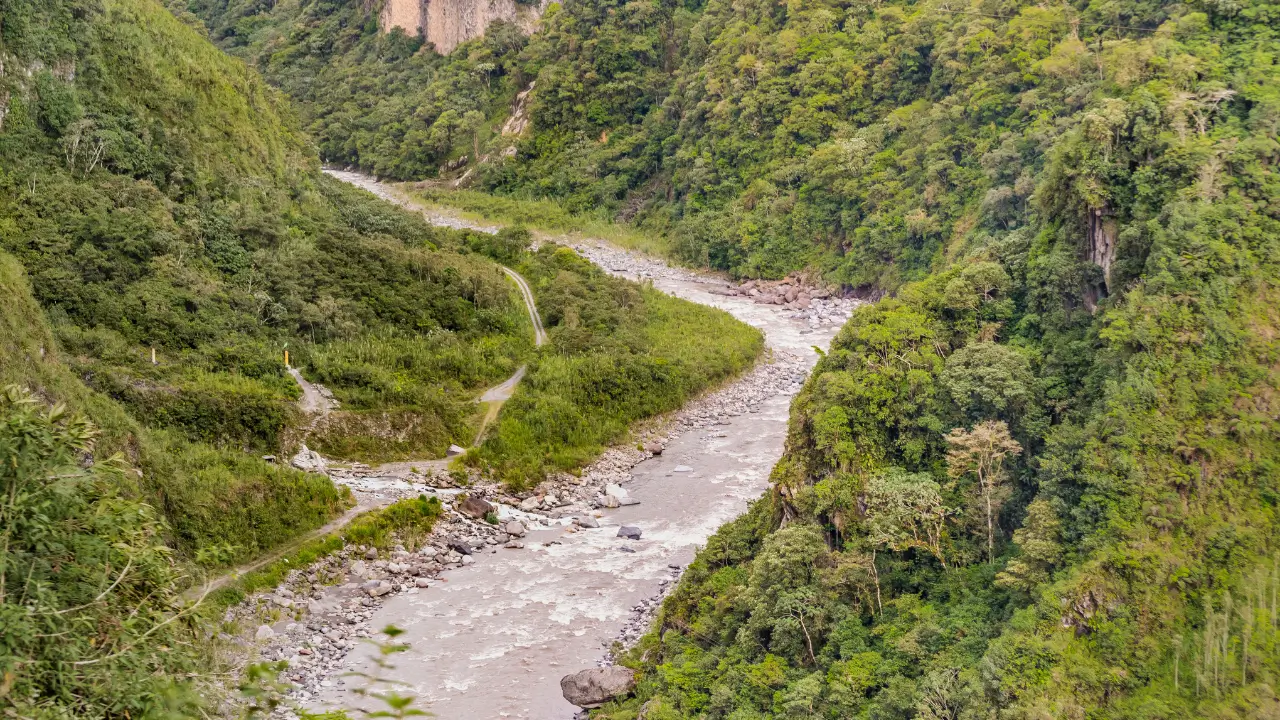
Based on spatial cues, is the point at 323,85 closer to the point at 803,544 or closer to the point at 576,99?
the point at 576,99

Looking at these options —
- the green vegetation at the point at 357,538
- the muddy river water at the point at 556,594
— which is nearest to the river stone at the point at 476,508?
the green vegetation at the point at 357,538

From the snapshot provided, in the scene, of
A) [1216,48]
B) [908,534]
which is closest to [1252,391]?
[908,534]

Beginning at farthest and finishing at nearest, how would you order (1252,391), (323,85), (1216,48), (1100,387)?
(323,85), (1216,48), (1100,387), (1252,391)

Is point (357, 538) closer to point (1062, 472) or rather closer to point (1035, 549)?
point (1035, 549)

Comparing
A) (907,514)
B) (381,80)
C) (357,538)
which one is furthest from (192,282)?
(381,80)

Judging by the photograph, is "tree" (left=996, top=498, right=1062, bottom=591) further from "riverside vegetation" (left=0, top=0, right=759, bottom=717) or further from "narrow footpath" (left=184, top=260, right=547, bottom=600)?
"narrow footpath" (left=184, top=260, right=547, bottom=600)

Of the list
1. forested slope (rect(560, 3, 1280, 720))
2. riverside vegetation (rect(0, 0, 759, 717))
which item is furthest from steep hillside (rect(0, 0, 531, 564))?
forested slope (rect(560, 3, 1280, 720))

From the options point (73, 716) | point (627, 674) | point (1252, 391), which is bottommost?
point (627, 674)
